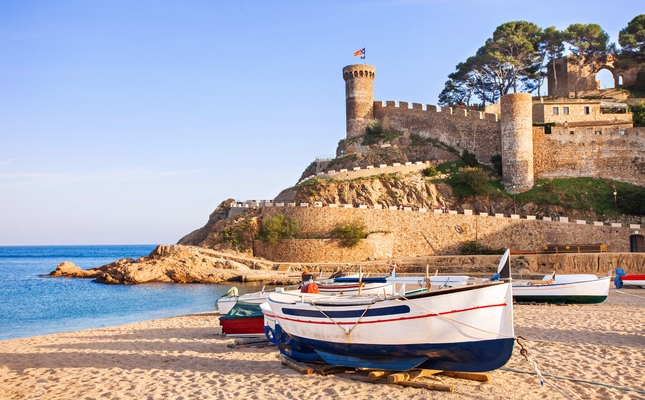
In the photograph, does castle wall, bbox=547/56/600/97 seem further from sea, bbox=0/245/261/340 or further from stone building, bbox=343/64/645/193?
sea, bbox=0/245/261/340

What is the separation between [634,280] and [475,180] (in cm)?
1533

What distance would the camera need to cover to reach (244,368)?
33.6 ft

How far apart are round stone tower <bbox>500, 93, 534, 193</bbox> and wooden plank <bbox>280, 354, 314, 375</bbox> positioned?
98.3 feet

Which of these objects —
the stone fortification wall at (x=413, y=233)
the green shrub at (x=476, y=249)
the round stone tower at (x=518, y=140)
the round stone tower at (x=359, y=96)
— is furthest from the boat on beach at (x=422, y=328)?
the round stone tower at (x=359, y=96)

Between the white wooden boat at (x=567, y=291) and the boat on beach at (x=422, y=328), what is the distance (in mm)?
9938

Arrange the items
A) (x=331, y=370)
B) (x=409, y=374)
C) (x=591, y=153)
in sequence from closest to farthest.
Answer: (x=409, y=374), (x=331, y=370), (x=591, y=153)

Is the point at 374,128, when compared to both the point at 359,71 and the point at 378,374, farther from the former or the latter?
the point at 378,374

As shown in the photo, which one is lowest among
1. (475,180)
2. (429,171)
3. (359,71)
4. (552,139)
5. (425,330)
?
(425,330)

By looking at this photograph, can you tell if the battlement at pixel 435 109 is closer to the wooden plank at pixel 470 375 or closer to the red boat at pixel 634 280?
the red boat at pixel 634 280

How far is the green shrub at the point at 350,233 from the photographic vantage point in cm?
3241

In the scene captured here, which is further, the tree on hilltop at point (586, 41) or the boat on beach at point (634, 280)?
the tree on hilltop at point (586, 41)

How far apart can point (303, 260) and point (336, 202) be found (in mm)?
4750

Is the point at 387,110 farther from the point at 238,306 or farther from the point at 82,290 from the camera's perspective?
the point at 238,306

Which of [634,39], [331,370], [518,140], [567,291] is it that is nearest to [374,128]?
[518,140]
